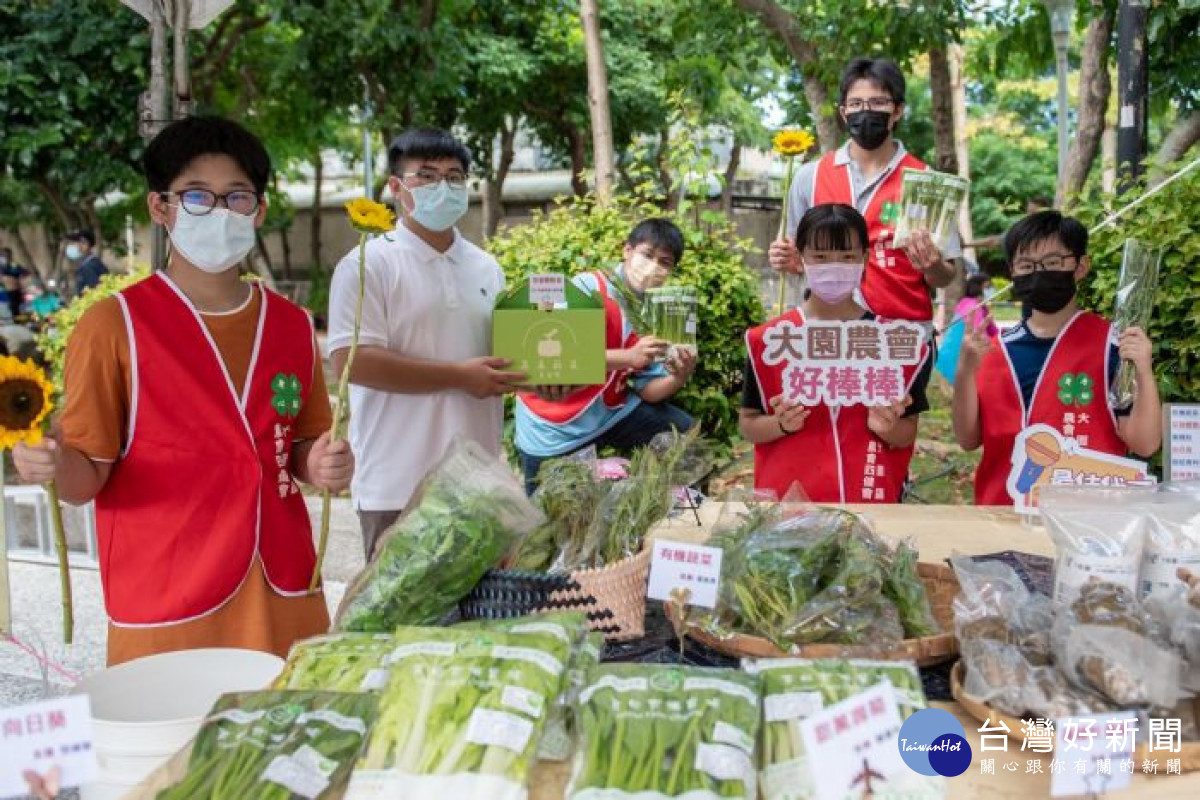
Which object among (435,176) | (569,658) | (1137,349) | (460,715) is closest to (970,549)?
(1137,349)

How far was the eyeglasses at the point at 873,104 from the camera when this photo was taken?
142 inches

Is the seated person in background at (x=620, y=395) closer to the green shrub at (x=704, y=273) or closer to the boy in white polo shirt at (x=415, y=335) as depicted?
the boy in white polo shirt at (x=415, y=335)

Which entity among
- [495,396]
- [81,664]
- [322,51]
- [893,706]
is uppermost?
[322,51]

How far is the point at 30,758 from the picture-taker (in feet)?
4.47

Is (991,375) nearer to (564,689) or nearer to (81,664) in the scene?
(564,689)

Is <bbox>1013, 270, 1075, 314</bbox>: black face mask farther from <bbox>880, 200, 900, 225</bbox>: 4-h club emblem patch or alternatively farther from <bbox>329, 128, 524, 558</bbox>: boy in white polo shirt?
<bbox>329, 128, 524, 558</bbox>: boy in white polo shirt

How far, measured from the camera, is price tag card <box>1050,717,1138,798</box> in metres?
1.39

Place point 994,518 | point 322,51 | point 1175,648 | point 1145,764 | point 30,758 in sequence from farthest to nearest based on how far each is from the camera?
point 322,51 < point 994,518 < point 1175,648 < point 1145,764 < point 30,758

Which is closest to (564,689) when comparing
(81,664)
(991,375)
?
(991,375)

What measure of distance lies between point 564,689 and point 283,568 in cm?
95

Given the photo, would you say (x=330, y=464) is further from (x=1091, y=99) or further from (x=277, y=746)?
(x=1091, y=99)

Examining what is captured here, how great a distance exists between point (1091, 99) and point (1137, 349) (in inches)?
144

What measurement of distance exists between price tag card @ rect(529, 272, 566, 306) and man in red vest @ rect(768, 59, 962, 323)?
97 cm

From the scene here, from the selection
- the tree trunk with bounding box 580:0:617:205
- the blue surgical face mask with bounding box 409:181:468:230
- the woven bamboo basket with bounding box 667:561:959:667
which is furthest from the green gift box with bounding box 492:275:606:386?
the tree trunk with bounding box 580:0:617:205
